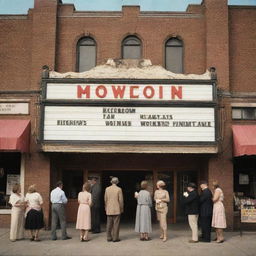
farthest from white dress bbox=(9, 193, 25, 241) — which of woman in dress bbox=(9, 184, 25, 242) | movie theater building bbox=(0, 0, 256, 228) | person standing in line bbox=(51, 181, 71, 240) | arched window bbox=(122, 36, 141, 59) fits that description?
arched window bbox=(122, 36, 141, 59)

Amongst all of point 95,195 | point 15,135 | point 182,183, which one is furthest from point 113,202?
point 182,183

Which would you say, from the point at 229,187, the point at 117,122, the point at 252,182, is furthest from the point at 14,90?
the point at 252,182

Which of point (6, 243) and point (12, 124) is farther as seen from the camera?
point (12, 124)

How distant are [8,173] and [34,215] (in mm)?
4081

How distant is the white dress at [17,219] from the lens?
41.5ft

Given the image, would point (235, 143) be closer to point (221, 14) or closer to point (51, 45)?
point (221, 14)

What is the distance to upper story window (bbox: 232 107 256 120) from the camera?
50.6 feet

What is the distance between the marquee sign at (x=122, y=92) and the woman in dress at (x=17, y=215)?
3.61 m

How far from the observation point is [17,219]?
12.8 metres

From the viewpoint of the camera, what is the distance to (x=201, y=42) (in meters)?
16.3

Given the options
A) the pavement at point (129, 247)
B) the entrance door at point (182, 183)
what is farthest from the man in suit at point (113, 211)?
the entrance door at point (182, 183)

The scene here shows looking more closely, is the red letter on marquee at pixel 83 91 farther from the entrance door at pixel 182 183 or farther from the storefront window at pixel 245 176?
the storefront window at pixel 245 176

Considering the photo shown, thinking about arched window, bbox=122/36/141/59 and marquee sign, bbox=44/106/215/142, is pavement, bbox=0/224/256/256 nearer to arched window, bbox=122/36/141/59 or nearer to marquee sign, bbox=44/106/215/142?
marquee sign, bbox=44/106/215/142

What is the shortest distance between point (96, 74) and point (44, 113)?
7.53ft
